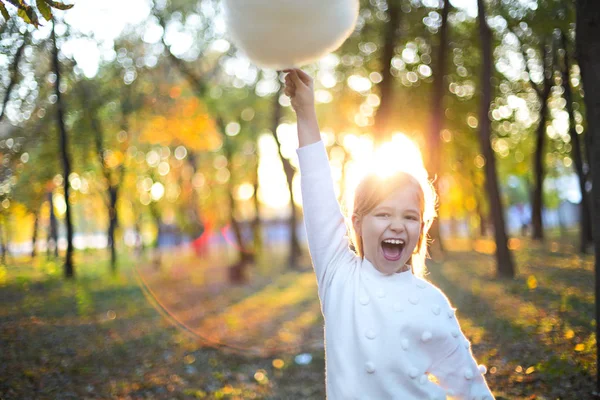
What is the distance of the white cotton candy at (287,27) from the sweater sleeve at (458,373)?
3.81 feet

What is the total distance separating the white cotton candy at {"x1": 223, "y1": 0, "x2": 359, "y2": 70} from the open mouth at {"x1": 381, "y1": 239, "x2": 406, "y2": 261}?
2.67 feet

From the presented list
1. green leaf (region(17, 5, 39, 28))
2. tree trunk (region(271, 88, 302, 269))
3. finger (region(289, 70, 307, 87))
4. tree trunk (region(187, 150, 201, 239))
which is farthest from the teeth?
tree trunk (region(187, 150, 201, 239))

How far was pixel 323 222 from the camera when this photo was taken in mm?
2049

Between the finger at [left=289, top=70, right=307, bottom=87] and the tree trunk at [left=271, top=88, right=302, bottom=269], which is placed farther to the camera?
the tree trunk at [left=271, top=88, right=302, bottom=269]

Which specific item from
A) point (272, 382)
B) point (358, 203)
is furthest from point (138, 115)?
point (358, 203)

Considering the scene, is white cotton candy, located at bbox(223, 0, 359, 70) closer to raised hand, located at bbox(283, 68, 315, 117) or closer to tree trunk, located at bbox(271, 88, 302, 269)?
raised hand, located at bbox(283, 68, 315, 117)

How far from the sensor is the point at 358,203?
205 cm

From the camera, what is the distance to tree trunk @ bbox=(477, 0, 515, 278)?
11023mm

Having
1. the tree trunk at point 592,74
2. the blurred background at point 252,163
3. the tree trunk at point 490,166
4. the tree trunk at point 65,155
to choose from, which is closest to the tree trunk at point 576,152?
the blurred background at point 252,163

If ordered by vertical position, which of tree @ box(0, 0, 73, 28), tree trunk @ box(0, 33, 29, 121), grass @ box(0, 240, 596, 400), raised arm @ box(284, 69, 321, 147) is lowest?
grass @ box(0, 240, 596, 400)

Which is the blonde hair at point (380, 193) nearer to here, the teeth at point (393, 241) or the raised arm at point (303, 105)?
the teeth at point (393, 241)

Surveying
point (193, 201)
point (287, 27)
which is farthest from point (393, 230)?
point (193, 201)

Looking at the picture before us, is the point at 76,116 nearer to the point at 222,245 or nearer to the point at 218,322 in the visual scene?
the point at 218,322

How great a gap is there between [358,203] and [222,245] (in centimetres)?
4298
